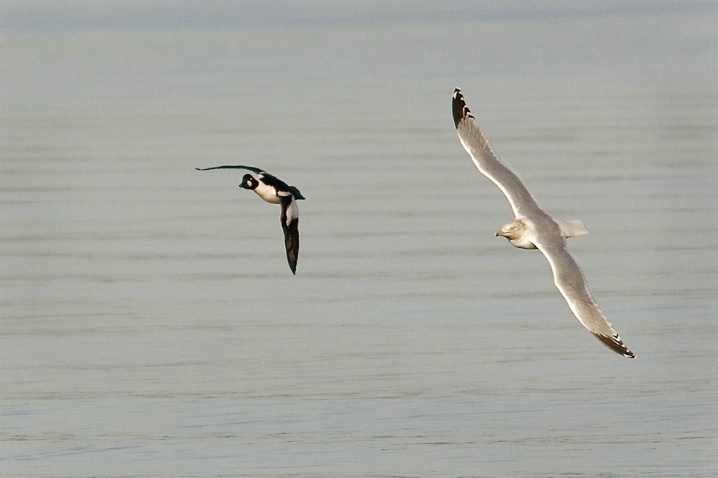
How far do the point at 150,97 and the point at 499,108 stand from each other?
244 inches

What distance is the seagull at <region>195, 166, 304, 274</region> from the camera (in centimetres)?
1094

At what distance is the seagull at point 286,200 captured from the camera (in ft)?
35.9

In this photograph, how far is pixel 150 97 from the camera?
86.4 ft

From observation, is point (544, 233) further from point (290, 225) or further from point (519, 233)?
point (290, 225)

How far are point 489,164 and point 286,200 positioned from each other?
4.18ft

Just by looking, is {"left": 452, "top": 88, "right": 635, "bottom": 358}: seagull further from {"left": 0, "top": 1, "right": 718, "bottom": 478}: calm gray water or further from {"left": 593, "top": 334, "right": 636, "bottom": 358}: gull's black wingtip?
{"left": 0, "top": 1, "right": 718, "bottom": 478}: calm gray water

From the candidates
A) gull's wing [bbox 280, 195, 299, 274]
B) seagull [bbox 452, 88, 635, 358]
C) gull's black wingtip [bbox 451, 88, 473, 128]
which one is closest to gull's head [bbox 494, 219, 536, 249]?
seagull [bbox 452, 88, 635, 358]

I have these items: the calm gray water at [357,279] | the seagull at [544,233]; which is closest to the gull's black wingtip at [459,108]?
the seagull at [544,233]

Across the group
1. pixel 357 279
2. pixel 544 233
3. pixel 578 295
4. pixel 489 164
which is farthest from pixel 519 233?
pixel 357 279

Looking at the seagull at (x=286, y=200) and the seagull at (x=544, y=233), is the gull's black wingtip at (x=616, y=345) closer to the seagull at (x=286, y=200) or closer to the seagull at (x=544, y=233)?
the seagull at (x=544, y=233)

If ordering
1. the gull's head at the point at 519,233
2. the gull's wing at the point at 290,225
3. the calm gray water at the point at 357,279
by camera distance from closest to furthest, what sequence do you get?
1. the calm gray water at the point at 357,279
2. the gull's head at the point at 519,233
3. the gull's wing at the point at 290,225

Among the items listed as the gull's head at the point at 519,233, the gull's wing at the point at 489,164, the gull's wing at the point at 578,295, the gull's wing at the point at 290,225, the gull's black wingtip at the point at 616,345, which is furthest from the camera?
the gull's wing at the point at 290,225

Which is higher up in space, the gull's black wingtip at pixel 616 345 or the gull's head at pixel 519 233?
the gull's head at pixel 519 233

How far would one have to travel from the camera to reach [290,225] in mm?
10953
